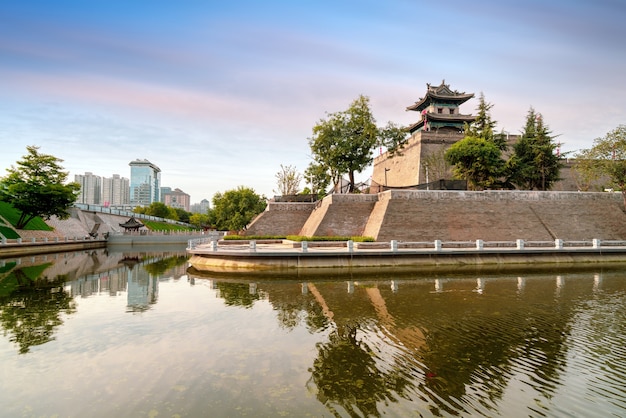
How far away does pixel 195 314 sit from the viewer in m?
11.9

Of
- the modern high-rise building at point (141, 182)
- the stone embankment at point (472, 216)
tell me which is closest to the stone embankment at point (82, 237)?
the stone embankment at point (472, 216)

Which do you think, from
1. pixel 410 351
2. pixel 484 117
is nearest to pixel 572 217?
pixel 484 117

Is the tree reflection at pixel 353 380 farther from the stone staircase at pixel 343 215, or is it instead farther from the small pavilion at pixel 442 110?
the small pavilion at pixel 442 110

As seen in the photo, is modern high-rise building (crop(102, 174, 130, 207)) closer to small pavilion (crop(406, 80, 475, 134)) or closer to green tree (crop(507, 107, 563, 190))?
small pavilion (crop(406, 80, 475, 134))

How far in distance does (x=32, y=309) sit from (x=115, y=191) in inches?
7945

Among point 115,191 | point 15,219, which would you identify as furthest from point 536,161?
point 115,191

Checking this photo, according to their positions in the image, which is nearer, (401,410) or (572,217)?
(401,410)

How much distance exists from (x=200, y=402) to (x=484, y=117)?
4372cm

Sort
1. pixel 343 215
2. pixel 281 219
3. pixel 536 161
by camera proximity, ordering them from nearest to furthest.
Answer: pixel 343 215 < pixel 281 219 < pixel 536 161

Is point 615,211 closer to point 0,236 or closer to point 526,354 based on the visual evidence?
point 526,354

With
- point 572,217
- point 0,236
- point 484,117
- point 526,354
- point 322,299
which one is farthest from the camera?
point 484,117

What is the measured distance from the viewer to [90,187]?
608 feet

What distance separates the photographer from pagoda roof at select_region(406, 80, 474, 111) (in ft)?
160

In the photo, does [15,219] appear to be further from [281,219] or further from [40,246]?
[281,219]
